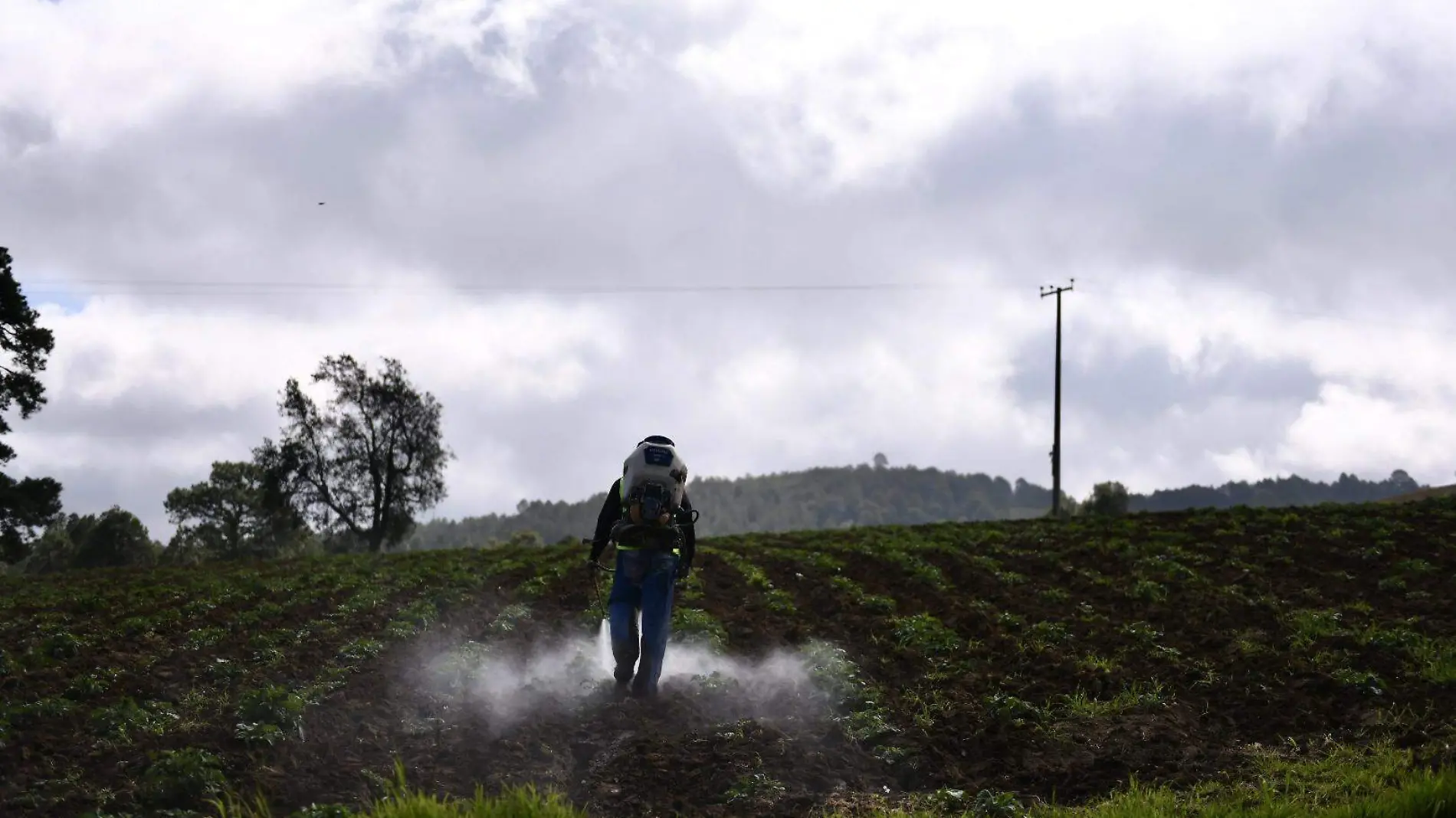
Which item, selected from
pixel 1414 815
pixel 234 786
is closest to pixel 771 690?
pixel 234 786

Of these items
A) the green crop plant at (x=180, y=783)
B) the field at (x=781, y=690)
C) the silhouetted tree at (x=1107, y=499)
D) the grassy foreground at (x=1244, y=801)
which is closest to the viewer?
the grassy foreground at (x=1244, y=801)

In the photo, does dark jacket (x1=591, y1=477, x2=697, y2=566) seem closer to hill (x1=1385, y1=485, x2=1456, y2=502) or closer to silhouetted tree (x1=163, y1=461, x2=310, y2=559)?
hill (x1=1385, y1=485, x2=1456, y2=502)

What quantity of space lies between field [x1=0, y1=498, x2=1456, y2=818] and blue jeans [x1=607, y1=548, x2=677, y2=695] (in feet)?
1.54

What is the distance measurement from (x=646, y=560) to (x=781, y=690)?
7.52 feet

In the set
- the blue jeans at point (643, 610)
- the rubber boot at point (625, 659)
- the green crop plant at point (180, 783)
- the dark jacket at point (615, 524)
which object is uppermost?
the dark jacket at point (615, 524)

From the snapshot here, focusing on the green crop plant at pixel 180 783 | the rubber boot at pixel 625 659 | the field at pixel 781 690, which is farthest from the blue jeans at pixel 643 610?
the green crop plant at pixel 180 783

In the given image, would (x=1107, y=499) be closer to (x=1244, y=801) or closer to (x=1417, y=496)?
(x=1417, y=496)

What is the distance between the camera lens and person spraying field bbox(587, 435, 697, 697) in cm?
1233

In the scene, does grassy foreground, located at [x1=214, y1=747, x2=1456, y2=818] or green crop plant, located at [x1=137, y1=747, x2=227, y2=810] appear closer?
grassy foreground, located at [x1=214, y1=747, x2=1456, y2=818]

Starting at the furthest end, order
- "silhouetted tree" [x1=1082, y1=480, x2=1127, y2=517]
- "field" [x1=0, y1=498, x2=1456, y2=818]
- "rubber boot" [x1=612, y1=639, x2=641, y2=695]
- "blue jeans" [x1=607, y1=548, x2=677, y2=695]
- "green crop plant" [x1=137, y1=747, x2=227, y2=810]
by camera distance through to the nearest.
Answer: "silhouetted tree" [x1=1082, y1=480, x2=1127, y2=517] → "rubber boot" [x1=612, y1=639, x2=641, y2=695] → "blue jeans" [x1=607, y1=548, x2=677, y2=695] → "field" [x1=0, y1=498, x2=1456, y2=818] → "green crop plant" [x1=137, y1=747, x2=227, y2=810]

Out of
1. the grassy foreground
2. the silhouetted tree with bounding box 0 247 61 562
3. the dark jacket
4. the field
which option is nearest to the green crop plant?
the field

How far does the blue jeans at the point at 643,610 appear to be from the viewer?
12320mm

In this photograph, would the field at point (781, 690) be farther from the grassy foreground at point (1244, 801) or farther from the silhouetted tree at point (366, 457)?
the silhouetted tree at point (366, 457)

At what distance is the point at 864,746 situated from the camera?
1089 cm
